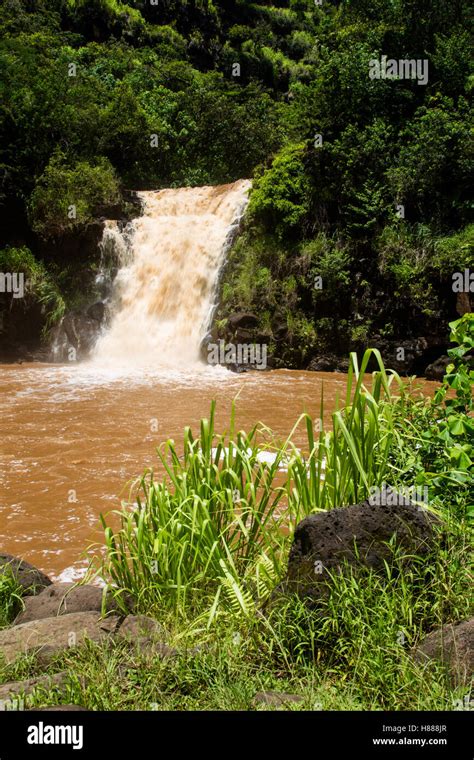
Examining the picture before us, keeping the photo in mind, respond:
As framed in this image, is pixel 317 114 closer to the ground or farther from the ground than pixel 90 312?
farther from the ground

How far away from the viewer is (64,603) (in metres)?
3.39

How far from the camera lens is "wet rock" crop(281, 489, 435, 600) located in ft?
9.32

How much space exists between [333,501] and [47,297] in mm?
15465

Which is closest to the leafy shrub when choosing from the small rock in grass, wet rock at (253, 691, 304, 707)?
the small rock in grass

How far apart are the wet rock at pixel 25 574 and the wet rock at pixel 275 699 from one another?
2.01m

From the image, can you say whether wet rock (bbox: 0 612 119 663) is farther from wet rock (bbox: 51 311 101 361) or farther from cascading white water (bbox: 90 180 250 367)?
wet rock (bbox: 51 311 101 361)

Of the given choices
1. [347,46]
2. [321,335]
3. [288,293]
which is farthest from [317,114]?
[321,335]

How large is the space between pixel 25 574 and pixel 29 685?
5.12ft

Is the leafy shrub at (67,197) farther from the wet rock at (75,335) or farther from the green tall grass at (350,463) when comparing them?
the green tall grass at (350,463)

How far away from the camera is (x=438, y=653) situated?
2.46 meters

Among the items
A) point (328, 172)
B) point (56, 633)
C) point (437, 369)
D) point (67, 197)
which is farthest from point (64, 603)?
point (67, 197)

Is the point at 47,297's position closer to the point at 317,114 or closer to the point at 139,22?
the point at 317,114

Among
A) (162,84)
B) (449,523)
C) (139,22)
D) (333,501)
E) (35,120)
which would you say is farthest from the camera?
(139,22)
